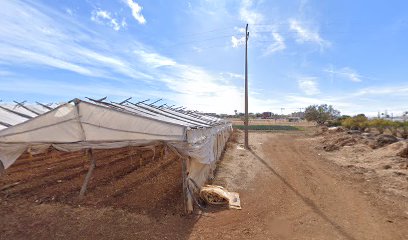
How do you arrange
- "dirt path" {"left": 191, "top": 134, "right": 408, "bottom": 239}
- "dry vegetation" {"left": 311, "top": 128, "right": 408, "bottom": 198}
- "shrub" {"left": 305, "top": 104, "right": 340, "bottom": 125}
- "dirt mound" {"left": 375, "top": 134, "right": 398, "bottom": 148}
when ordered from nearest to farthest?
"dirt path" {"left": 191, "top": 134, "right": 408, "bottom": 239}
"dry vegetation" {"left": 311, "top": 128, "right": 408, "bottom": 198}
"dirt mound" {"left": 375, "top": 134, "right": 398, "bottom": 148}
"shrub" {"left": 305, "top": 104, "right": 340, "bottom": 125}

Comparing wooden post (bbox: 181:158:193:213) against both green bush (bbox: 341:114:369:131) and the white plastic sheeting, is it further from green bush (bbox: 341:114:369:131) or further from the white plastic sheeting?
green bush (bbox: 341:114:369:131)

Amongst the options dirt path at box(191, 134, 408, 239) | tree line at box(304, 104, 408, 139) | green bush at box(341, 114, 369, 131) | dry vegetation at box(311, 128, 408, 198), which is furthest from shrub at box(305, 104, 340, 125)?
dirt path at box(191, 134, 408, 239)

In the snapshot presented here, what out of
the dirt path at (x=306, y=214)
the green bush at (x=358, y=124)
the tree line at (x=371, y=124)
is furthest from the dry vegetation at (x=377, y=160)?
the green bush at (x=358, y=124)

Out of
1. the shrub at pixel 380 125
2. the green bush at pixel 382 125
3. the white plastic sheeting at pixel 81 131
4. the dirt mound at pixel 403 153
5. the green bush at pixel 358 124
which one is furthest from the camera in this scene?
the green bush at pixel 358 124

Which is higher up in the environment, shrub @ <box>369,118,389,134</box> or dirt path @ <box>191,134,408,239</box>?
shrub @ <box>369,118,389,134</box>

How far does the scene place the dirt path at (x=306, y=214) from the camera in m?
6.50

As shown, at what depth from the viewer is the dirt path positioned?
6.50 metres

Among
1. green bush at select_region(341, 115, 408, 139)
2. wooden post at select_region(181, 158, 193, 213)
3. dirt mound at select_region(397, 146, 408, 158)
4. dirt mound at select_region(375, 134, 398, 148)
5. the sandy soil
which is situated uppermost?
green bush at select_region(341, 115, 408, 139)

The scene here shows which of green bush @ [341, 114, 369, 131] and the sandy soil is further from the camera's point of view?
green bush @ [341, 114, 369, 131]

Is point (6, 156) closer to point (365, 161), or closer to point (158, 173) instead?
point (158, 173)

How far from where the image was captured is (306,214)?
7629 millimetres

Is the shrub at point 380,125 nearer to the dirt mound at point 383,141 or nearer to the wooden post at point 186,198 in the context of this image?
the dirt mound at point 383,141

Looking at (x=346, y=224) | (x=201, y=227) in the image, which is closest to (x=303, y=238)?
(x=346, y=224)

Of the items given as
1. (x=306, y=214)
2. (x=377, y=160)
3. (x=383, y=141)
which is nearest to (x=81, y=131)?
(x=306, y=214)
